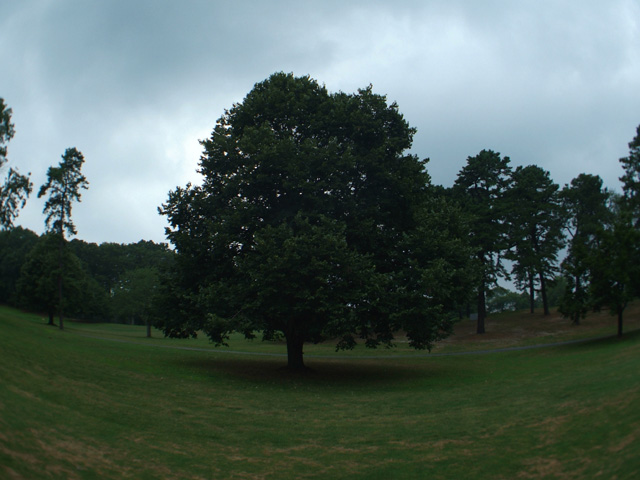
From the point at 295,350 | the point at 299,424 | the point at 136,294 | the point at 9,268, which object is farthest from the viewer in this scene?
the point at 9,268

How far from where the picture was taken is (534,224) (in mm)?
58000

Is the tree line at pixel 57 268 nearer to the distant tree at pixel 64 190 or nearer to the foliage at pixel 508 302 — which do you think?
the distant tree at pixel 64 190

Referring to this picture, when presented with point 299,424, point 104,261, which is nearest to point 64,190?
point 299,424

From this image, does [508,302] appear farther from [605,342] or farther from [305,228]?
[305,228]

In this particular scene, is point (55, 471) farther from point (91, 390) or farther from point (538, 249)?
point (538, 249)

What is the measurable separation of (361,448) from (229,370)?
1660cm

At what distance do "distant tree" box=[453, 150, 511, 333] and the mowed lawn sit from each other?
105ft

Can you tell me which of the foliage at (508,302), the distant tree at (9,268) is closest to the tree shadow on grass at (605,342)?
the distant tree at (9,268)

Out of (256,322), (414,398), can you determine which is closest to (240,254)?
(256,322)

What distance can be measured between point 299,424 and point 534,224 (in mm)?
50459

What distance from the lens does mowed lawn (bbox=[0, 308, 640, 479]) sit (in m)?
10.6

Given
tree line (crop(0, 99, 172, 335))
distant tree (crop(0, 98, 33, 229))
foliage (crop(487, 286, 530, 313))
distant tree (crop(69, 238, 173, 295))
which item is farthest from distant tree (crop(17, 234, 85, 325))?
foliage (crop(487, 286, 530, 313))

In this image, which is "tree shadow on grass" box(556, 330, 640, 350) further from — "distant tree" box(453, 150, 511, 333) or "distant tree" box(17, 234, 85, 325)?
"distant tree" box(17, 234, 85, 325)

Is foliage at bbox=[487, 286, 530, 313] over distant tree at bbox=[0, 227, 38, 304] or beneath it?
beneath
